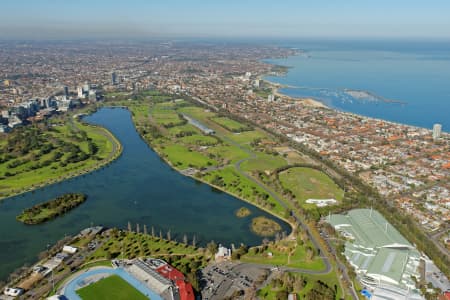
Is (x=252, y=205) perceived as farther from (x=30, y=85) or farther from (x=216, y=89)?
(x=30, y=85)

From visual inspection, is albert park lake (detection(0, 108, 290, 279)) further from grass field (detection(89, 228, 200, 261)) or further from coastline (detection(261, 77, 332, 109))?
coastline (detection(261, 77, 332, 109))

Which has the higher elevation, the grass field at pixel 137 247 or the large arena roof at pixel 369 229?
the large arena roof at pixel 369 229

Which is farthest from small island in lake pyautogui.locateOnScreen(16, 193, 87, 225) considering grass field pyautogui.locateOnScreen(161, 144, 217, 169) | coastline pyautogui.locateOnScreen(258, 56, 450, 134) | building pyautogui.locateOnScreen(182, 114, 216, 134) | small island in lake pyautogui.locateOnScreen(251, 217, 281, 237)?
coastline pyautogui.locateOnScreen(258, 56, 450, 134)

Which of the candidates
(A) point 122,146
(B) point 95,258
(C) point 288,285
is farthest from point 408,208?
(A) point 122,146

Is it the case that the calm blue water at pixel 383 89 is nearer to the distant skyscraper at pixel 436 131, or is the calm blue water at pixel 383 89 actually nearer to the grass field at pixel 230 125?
the distant skyscraper at pixel 436 131

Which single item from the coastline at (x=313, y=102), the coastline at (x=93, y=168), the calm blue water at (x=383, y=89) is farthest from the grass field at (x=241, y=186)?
the calm blue water at (x=383, y=89)
